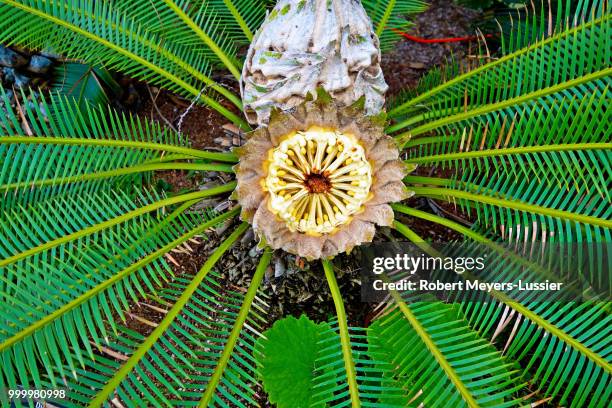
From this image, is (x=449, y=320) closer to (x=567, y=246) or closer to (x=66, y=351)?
(x=567, y=246)

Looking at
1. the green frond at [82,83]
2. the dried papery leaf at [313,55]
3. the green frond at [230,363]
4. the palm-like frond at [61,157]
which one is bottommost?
the green frond at [230,363]

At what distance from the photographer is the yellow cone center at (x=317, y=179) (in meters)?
1.70

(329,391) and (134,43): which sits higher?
(134,43)

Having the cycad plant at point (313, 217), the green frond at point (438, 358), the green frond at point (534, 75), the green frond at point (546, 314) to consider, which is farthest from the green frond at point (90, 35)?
the green frond at point (546, 314)

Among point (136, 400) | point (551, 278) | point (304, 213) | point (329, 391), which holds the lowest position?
point (136, 400)

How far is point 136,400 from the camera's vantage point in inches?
53.9

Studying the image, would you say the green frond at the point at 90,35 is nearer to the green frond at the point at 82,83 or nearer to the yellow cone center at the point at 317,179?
the green frond at the point at 82,83

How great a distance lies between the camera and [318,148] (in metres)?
1.70

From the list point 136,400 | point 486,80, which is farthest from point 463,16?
point 136,400

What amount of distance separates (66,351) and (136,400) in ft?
0.75

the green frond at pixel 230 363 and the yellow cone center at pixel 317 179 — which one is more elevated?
the yellow cone center at pixel 317 179

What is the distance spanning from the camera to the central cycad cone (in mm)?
1706

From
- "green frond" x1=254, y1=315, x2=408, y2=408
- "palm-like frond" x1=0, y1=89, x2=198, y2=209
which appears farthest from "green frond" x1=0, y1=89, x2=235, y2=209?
"green frond" x1=254, y1=315, x2=408, y2=408

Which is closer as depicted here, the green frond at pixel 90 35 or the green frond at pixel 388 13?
the green frond at pixel 90 35
